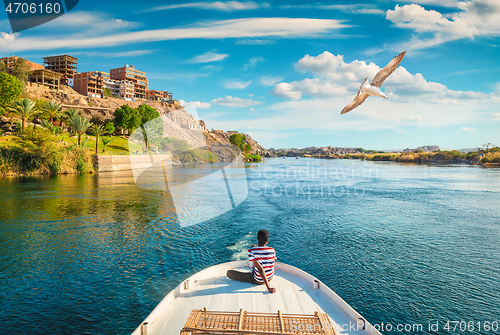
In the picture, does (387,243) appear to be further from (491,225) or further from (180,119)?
(180,119)

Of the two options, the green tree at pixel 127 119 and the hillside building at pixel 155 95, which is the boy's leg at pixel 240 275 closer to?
the green tree at pixel 127 119

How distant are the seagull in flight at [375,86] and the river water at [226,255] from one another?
7.08m

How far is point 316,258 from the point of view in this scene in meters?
13.1

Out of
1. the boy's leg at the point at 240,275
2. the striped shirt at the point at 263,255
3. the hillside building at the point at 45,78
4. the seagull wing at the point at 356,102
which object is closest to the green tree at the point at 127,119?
the hillside building at the point at 45,78

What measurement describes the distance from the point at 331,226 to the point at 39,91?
460ft

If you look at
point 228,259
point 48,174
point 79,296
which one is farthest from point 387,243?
point 48,174

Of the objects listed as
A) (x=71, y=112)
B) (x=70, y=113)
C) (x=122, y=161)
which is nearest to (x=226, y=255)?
(x=122, y=161)

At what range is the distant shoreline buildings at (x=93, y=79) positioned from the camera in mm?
129500

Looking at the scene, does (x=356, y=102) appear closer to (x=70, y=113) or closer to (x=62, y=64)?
(x=70, y=113)

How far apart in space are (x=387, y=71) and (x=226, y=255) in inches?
428

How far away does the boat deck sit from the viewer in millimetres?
5969

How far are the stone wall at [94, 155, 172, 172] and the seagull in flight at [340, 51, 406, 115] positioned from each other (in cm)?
5627

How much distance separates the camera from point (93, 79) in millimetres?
150375

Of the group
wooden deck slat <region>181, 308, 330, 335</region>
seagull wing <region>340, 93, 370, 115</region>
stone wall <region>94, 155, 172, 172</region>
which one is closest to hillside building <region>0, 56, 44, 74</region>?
stone wall <region>94, 155, 172, 172</region>
